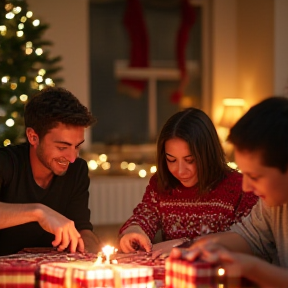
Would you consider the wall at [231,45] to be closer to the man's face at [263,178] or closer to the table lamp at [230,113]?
the table lamp at [230,113]

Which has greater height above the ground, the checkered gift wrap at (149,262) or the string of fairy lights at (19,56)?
the string of fairy lights at (19,56)

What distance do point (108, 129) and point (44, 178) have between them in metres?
3.94

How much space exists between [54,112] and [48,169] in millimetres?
236

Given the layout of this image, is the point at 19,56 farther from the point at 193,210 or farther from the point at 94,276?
the point at 94,276

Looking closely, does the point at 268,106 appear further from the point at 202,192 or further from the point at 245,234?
the point at 202,192

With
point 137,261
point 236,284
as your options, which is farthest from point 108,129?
point 236,284

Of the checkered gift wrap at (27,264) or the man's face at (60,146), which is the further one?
the man's face at (60,146)

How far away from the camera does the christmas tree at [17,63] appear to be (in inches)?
167

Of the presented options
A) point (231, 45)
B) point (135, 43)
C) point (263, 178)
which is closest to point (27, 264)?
point (263, 178)

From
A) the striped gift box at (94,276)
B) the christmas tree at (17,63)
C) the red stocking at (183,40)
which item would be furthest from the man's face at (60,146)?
the red stocking at (183,40)

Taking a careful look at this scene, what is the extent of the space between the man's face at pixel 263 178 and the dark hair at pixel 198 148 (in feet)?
2.07

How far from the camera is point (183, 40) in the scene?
643 centimetres

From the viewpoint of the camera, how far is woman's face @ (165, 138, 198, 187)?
82.7 inches

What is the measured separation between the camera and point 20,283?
147 cm
